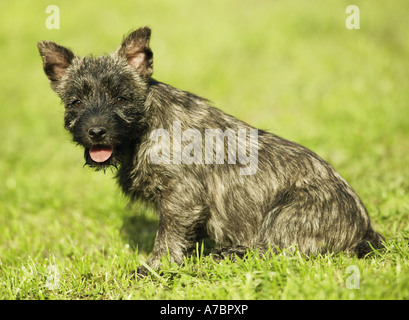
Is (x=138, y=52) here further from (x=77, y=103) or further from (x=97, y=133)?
(x=97, y=133)

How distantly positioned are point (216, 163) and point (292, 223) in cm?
104

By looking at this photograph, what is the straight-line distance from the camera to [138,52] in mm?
4566

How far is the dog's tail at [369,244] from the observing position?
4.35 meters

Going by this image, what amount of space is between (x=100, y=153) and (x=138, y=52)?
121cm

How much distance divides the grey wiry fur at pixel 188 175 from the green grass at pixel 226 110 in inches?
12.6

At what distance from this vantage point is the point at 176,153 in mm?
4344

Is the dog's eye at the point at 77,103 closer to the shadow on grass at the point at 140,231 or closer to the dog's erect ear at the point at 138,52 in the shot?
the dog's erect ear at the point at 138,52

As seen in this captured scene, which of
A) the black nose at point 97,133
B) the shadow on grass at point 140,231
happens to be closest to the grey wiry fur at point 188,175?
the black nose at point 97,133

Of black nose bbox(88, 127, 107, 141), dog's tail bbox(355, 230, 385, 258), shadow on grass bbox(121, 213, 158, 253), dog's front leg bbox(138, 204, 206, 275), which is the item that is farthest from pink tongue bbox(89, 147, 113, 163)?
dog's tail bbox(355, 230, 385, 258)

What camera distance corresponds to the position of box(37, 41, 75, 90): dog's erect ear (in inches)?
178

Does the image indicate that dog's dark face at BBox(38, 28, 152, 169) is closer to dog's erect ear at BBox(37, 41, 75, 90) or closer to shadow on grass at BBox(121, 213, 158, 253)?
dog's erect ear at BBox(37, 41, 75, 90)

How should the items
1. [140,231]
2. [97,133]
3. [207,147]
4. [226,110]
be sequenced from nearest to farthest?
[97,133] < [207,147] < [140,231] < [226,110]

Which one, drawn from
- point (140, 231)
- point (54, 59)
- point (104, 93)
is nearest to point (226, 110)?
point (140, 231)

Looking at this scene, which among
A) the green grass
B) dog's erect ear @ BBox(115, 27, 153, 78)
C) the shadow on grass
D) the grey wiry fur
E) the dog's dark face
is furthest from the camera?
the shadow on grass
